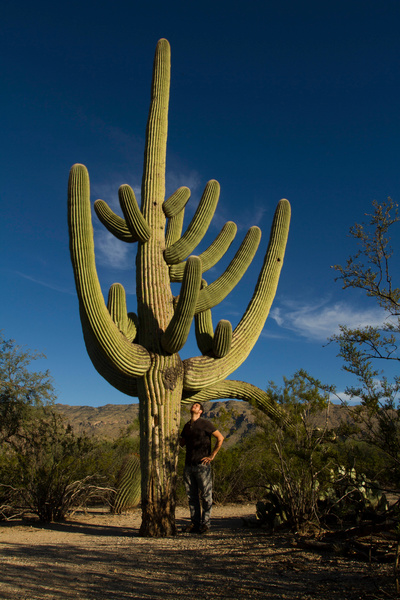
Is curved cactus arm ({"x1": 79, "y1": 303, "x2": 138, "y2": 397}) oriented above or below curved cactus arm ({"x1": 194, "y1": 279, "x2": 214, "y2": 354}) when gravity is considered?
below

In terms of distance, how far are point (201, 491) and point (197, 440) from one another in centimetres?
67

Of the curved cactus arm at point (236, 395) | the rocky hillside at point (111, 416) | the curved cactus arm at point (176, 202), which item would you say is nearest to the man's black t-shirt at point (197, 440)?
the curved cactus arm at point (236, 395)

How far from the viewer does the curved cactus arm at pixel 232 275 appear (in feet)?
24.1

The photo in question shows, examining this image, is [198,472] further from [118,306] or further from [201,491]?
[118,306]

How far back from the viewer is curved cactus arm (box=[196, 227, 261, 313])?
7359 mm

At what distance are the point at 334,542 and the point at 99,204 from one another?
Answer: 5.94 metres

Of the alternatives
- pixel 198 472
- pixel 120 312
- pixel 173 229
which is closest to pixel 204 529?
pixel 198 472

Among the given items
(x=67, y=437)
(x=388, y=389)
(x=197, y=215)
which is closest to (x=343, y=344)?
(x=388, y=389)

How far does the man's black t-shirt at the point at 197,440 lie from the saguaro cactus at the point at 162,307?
24cm

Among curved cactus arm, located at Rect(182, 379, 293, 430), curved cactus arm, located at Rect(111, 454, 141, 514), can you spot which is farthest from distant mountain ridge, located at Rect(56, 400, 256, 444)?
curved cactus arm, located at Rect(182, 379, 293, 430)

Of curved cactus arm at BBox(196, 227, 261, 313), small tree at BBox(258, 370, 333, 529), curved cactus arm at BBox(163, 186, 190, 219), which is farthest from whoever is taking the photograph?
curved cactus arm at BBox(163, 186, 190, 219)

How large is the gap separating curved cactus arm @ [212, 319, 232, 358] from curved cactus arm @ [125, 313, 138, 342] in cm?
129

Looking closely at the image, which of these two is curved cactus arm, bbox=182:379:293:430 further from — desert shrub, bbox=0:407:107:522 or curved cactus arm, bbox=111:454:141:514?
curved cactus arm, bbox=111:454:141:514

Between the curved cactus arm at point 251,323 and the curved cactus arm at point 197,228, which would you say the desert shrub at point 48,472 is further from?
the curved cactus arm at point 197,228
